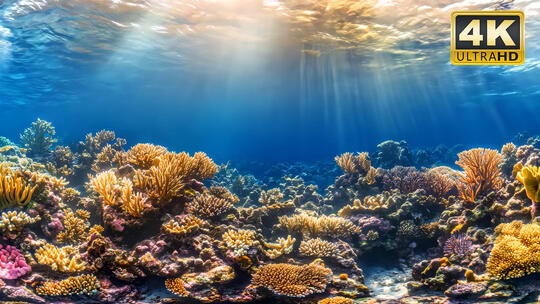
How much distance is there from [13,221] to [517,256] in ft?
27.2

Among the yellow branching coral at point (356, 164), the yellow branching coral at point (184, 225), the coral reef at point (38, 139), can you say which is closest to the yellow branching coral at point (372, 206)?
the yellow branching coral at point (356, 164)

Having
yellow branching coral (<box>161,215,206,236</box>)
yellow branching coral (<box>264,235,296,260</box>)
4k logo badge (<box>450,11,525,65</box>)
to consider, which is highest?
4k logo badge (<box>450,11,525,65</box>)

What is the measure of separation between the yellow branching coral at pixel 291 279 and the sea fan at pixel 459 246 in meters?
3.12

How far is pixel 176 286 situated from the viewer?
15.1ft

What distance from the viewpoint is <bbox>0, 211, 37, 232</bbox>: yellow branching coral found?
4672 millimetres

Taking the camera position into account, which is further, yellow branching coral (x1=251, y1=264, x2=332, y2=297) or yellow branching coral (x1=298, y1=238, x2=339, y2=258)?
yellow branching coral (x1=298, y1=238, x2=339, y2=258)

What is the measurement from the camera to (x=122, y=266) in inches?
186

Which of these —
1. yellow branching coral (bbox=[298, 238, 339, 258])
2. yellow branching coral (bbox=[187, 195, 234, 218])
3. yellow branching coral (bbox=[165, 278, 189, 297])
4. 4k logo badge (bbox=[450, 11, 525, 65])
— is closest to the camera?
yellow branching coral (bbox=[165, 278, 189, 297])

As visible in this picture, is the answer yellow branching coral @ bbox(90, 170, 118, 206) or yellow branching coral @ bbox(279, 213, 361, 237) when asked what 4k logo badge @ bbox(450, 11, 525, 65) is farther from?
yellow branching coral @ bbox(90, 170, 118, 206)

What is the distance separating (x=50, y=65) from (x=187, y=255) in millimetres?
29894

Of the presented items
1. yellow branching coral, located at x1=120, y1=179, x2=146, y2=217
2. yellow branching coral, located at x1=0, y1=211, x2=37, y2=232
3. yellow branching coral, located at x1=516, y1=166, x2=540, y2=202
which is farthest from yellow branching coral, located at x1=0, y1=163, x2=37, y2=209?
yellow branching coral, located at x1=516, y1=166, x2=540, y2=202

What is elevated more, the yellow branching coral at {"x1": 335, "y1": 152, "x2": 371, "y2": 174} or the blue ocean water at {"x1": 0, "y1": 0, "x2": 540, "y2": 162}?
the blue ocean water at {"x1": 0, "y1": 0, "x2": 540, "y2": 162}

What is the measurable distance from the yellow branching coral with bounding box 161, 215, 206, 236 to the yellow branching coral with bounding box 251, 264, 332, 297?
60.7 inches

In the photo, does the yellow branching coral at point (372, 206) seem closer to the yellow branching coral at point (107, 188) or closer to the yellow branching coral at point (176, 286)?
the yellow branching coral at point (176, 286)
